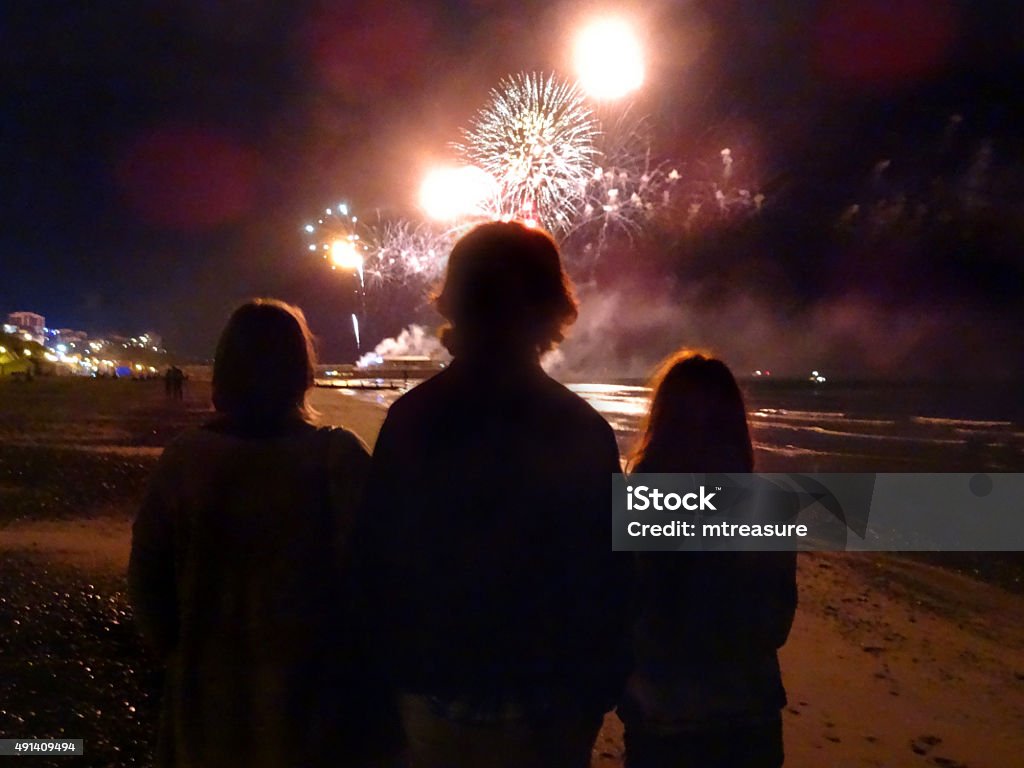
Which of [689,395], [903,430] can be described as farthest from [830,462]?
[689,395]

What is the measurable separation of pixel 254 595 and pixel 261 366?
66 cm

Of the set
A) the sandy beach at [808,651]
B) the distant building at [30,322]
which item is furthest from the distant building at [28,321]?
the sandy beach at [808,651]

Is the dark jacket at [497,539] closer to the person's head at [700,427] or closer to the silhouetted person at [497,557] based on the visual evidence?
the silhouetted person at [497,557]

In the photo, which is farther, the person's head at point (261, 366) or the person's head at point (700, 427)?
the person's head at point (700, 427)

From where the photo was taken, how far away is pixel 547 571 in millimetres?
1652

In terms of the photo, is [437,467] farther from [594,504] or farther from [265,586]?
[265,586]

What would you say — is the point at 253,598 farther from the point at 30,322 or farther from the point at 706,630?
the point at 30,322

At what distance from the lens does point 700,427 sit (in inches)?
85.0

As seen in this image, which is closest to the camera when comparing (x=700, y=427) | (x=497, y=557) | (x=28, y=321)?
(x=497, y=557)

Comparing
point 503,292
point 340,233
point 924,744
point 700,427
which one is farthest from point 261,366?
point 340,233

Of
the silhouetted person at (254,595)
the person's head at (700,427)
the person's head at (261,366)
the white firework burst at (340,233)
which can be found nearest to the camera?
the silhouetted person at (254,595)

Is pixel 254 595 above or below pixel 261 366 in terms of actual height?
below

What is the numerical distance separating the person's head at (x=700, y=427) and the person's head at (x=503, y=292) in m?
0.60

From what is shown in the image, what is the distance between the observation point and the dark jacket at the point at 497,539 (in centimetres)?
163
